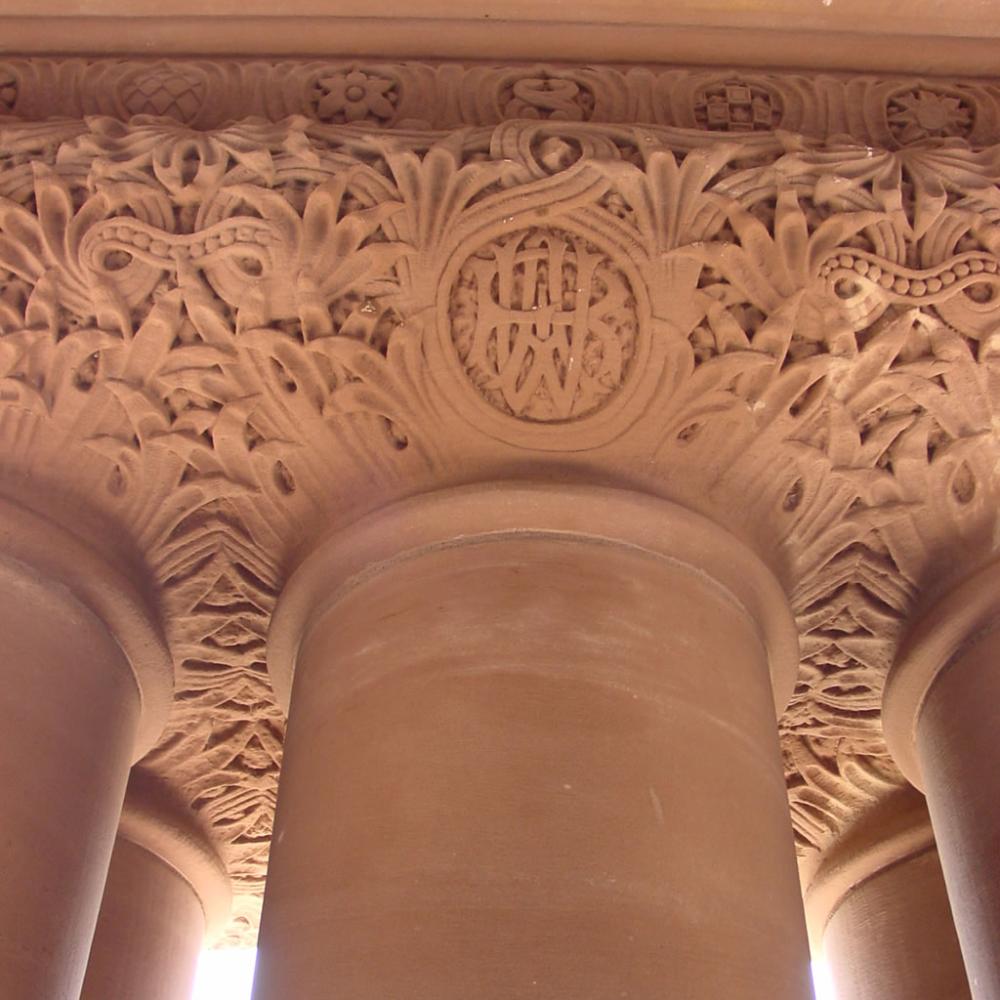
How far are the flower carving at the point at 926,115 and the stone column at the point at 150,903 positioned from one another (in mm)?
3008

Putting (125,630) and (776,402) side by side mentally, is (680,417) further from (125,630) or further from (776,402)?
(125,630)

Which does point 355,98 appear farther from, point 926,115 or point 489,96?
point 926,115

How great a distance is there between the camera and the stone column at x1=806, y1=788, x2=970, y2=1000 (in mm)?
3855

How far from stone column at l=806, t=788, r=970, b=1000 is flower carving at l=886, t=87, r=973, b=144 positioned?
2113 mm

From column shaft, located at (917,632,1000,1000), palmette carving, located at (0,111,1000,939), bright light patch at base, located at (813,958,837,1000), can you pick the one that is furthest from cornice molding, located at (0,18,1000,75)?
bright light patch at base, located at (813,958,837,1000)

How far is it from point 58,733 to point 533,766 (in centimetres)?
117

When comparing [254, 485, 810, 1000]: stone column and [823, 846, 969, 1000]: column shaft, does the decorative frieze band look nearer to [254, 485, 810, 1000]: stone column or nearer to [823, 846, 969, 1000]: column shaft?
[254, 485, 810, 1000]: stone column

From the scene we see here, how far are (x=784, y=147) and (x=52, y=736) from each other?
7.25 ft

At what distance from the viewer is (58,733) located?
275 cm

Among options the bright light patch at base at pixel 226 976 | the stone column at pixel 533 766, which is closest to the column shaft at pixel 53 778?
the stone column at pixel 533 766

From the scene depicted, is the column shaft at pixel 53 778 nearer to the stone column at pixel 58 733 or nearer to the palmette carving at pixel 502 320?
the stone column at pixel 58 733

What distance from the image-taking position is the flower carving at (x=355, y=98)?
3168mm

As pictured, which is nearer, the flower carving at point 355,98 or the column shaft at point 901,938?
the flower carving at point 355,98

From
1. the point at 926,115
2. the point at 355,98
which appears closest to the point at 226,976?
the point at 355,98
